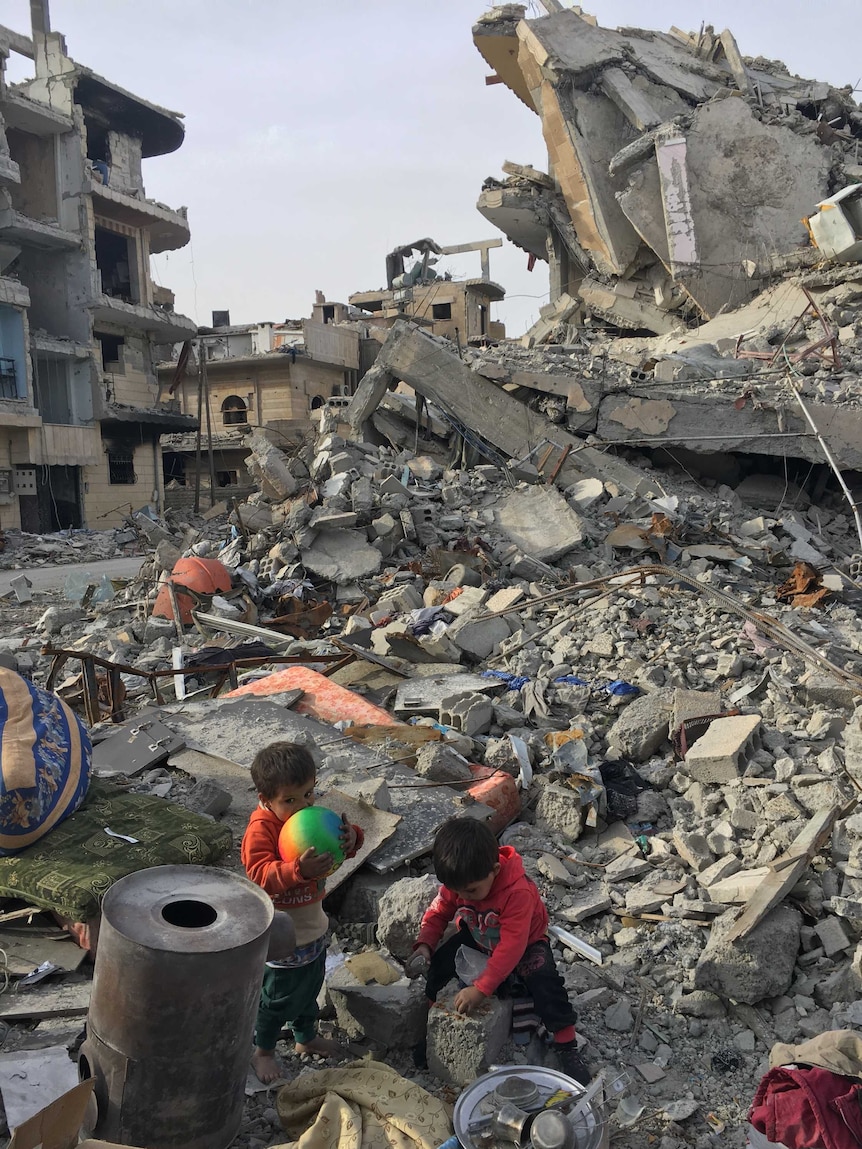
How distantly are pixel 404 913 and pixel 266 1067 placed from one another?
68cm

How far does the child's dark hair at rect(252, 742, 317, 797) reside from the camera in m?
2.53

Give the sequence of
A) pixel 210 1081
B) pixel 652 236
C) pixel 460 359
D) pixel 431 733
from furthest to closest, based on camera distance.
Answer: pixel 652 236
pixel 460 359
pixel 431 733
pixel 210 1081

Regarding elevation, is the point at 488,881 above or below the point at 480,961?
above

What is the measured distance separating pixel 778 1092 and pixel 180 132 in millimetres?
31970

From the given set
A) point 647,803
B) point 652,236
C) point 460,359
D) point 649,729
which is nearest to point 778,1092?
point 647,803

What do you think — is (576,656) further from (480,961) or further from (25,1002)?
(25,1002)

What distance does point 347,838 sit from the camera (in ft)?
8.15

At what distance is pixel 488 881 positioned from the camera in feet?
8.04

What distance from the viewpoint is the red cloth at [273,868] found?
243 cm

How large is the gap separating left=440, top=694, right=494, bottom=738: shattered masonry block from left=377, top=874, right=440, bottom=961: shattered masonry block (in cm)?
181

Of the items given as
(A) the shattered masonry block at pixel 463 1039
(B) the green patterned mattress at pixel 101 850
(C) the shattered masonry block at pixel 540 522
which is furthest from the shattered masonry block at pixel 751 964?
(C) the shattered masonry block at pixel 540 522

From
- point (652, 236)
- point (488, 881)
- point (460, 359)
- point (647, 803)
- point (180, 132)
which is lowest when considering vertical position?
point (647, 803)

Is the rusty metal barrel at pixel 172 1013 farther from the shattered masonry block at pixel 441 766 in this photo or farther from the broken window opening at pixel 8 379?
the broken window opening at pixel 8 379

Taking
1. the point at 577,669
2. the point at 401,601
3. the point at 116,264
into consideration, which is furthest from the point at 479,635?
the point at 116,264
